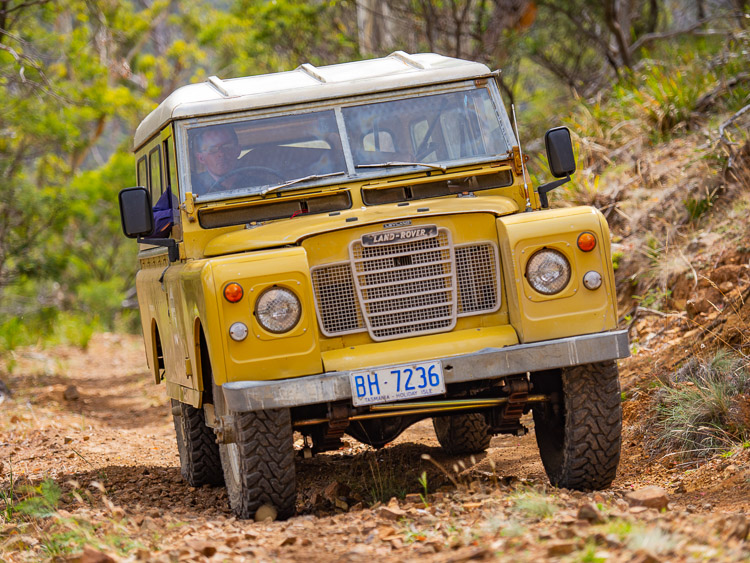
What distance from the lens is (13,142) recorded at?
21.3 m

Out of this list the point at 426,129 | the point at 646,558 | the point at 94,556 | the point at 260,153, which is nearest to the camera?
the point at 646,558

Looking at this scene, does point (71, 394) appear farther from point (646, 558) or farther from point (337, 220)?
point (646, 558)

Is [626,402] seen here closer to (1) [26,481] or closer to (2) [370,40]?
(1) [26,481]

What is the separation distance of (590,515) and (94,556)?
206cm

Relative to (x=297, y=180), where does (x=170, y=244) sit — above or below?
below

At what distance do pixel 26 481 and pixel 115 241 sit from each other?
2427 cm

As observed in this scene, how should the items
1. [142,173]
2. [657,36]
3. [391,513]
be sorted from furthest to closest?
[657,36] < [142,173] < [391,513]

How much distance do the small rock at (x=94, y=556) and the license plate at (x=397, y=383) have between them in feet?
4.57

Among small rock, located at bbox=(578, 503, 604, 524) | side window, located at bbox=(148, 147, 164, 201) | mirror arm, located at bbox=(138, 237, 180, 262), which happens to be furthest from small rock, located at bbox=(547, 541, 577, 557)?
side window, located at bbox=(148, 147, 164, 201)

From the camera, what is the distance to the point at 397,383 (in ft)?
16.7

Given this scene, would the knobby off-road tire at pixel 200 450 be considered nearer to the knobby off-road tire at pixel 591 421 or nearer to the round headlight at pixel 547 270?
the knobby off-road tire at pixel 591 421

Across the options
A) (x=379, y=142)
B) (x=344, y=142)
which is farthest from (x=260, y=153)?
(x=379, y=142)

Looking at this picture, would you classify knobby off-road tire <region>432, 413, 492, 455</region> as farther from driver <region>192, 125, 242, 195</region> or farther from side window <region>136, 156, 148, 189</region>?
side window <region>136, 156, 148, 189</region>

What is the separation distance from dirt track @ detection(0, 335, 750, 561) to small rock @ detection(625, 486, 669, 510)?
84mm
